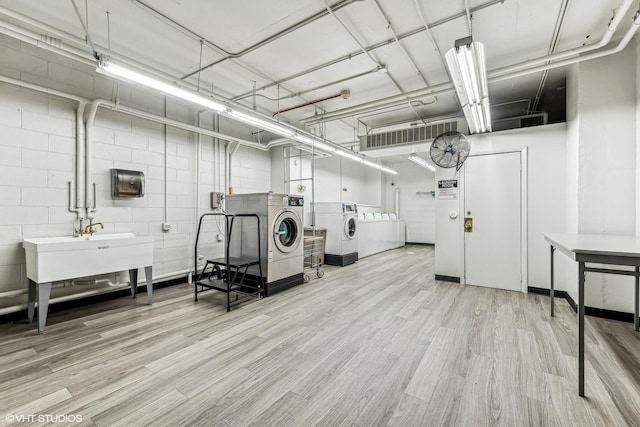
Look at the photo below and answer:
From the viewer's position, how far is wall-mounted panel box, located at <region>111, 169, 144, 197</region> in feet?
11.7

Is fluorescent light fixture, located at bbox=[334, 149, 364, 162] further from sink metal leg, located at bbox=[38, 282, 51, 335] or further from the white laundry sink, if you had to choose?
sink metal leg, located at bbox=[38, 282, 51, 335]

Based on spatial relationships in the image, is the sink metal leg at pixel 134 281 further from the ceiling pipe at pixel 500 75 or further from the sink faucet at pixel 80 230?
the ceiling pipe at pixel 500 75

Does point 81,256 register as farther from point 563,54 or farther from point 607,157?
point 607,157

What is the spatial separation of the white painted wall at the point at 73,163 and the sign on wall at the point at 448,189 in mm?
3972

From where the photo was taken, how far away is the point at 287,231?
4.35m

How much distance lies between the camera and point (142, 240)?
11.1ft

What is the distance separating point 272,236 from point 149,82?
227 cm

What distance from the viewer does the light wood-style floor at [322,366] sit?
1.59m

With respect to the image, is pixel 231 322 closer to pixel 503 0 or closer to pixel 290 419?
pixel 290 419

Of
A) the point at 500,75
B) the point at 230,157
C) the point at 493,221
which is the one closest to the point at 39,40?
the point at 230,157

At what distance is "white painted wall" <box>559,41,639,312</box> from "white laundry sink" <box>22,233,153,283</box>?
534 centimetres

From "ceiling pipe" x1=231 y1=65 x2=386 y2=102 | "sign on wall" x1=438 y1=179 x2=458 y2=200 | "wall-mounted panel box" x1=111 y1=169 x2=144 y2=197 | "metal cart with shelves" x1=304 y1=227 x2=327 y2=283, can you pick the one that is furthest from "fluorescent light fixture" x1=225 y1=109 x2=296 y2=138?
"sign on wall" x1=438 y1=179 x2=458 y2=200

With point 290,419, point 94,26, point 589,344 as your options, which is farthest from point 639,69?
point 94,26

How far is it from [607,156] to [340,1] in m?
3.36
